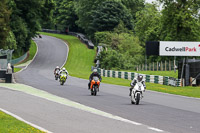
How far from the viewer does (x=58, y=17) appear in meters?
123

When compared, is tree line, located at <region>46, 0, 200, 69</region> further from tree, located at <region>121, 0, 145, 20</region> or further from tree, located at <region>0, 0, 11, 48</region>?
tree, located at <region>0, 0, 11, 48</region>

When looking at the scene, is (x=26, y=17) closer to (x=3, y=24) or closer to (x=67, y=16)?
(x=3, y=24)

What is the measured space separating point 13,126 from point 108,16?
9108cm

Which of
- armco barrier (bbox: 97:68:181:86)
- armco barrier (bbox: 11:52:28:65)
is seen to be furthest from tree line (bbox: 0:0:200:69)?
Result: armco barrier (bbox: 97:68:181:86)

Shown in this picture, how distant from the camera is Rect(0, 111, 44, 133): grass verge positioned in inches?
433

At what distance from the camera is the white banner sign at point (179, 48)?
1610 inches

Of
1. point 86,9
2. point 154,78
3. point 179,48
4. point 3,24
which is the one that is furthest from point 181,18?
point 86,9

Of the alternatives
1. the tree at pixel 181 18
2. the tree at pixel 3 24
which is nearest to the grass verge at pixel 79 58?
the tree at pixel 3 24

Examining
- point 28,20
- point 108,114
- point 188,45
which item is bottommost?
point 108,114

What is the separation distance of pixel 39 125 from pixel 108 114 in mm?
3841

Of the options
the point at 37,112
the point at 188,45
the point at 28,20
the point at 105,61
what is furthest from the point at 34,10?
the point at 37,112

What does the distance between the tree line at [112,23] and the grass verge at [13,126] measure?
51148mm

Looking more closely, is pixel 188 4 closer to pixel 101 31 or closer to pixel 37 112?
pixel 101 31

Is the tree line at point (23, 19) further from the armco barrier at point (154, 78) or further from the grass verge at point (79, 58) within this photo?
the armco barrier at point (154, 78)
